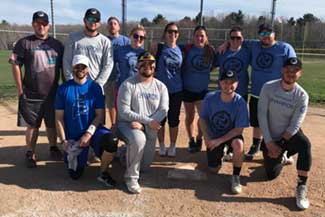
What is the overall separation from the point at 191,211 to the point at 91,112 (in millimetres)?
1646

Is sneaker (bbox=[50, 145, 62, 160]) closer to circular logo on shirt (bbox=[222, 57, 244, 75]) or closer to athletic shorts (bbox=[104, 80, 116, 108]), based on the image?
athletic shorts (bbox=[104, 80, 116, 108])

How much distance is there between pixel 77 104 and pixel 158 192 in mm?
1359

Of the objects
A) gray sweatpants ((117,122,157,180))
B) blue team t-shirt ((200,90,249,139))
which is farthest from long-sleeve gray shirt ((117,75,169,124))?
blue team t-shirt ((200,90,249,139))

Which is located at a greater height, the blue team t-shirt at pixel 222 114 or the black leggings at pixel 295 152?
the blue team t-shirt at pixel 222 114

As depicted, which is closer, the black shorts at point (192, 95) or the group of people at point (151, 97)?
the group of people at point (151, 97)

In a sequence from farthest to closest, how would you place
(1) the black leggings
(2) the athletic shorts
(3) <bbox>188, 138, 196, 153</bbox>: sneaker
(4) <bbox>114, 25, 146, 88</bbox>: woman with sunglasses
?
1. (2) the athletic shorts
2. (3) <bbox>188, 138, 196, 153</bbox>: sneaker
3. (4) <bbox>114, 25, 146, 88</bbox>: woman with sunglasses
4. (1) the black leggings

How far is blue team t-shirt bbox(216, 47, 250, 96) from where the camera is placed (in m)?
5.26

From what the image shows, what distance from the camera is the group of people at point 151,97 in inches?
175

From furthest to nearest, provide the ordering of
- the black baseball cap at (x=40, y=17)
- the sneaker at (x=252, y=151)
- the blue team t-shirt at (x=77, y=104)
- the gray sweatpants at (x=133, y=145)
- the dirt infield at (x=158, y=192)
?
the sneaker at (x=252, y=151) < the black baseball cap at (x=40, y=17) < the blue team t-shirt at (x=77, y=104) < the gray sweatpants at (x=133, y=145) < the dirt infield at (x=158, y=192)

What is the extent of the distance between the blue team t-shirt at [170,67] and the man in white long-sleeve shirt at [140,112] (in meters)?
0.57

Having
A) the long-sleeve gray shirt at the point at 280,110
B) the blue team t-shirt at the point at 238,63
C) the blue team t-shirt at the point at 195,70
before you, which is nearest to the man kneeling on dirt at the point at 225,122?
the long-sleeve gray shirt at the point at 280,110

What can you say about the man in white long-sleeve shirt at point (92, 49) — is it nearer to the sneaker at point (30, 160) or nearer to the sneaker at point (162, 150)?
the sneaker at point (30, 160)

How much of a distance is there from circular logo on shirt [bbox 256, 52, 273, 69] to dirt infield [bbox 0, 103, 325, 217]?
128 centimetres

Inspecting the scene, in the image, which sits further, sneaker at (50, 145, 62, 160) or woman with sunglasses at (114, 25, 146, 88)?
sneaker at (50, 145, 62, 160)
